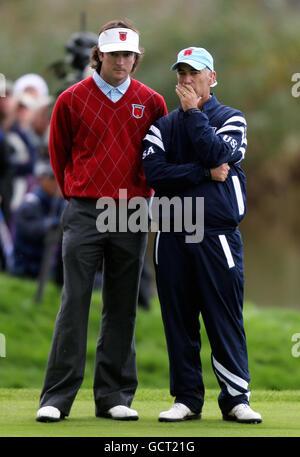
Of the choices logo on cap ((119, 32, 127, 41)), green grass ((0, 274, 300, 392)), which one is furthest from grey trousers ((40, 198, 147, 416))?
green grass ((0, 274, 300, 392))

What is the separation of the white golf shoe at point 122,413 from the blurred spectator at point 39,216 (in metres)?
5.02

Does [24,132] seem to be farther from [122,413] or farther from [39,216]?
[122,413]

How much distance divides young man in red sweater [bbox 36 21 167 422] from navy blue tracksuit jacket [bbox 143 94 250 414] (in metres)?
0.15

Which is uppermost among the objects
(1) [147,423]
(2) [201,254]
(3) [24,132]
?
(3) [24,132]

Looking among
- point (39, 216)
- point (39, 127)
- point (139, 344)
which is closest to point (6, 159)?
point (39, 216)

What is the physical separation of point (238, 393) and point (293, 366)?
4573 millimetres

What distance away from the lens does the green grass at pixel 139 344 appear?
9.37 meters

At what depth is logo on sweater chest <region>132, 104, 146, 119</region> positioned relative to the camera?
5402mm

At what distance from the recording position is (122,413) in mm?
5352

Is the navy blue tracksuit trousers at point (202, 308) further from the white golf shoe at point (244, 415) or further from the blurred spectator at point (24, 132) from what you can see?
the blurred spectator at point (24, 132)

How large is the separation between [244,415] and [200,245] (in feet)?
2.67

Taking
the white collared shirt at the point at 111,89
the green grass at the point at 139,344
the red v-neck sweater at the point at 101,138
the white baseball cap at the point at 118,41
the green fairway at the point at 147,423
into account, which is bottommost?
the green fairway at the point at 147,423

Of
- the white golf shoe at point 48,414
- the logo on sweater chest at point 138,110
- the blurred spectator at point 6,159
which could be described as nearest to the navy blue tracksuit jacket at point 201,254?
the logo on sweater chest at point 138,110

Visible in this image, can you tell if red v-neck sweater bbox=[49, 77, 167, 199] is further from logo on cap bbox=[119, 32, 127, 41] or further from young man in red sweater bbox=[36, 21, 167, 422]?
logo on cap bbox=[119, 32, 127, 41]
